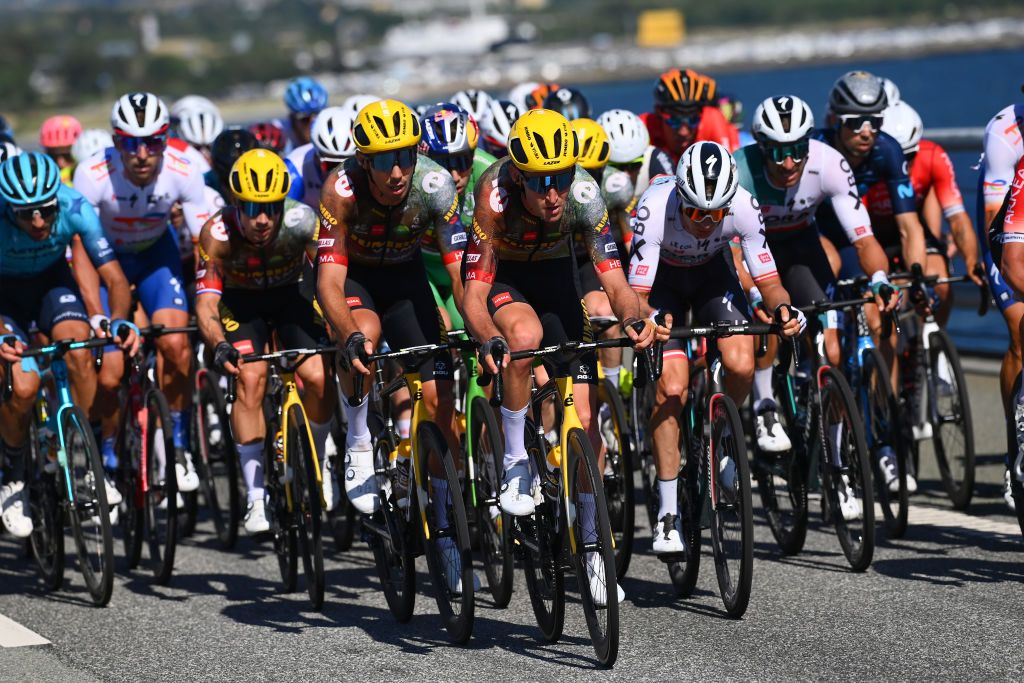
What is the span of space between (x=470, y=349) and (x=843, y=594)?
1.92 metres

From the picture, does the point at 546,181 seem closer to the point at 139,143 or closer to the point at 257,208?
the point at 257,208

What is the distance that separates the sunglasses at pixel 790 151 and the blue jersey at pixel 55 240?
3355 millimetres

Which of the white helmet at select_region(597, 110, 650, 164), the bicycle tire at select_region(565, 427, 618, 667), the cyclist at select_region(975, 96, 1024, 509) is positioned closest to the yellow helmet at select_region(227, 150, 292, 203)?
the bicycle tire at select_region(565, 427, 618, 667)

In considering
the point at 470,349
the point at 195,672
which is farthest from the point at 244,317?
the point at 195,672

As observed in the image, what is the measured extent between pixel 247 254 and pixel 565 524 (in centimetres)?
245

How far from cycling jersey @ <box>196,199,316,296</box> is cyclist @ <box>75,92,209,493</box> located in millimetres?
1173

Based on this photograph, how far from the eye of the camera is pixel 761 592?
725 centimetres

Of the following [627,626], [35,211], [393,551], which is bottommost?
[627,626]

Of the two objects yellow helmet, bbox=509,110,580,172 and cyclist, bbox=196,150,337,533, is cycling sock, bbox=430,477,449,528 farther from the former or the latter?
yellow helmet, bbox=509,110,580,172

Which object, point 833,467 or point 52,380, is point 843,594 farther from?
point 52,380

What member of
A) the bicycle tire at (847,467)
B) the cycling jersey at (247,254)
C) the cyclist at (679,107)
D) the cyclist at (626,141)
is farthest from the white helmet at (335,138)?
the bicycle tire at (847,467)

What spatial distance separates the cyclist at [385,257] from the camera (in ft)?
23.3

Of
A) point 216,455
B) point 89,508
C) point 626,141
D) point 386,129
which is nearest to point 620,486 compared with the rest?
point 386,129

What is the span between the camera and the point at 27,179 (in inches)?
314
